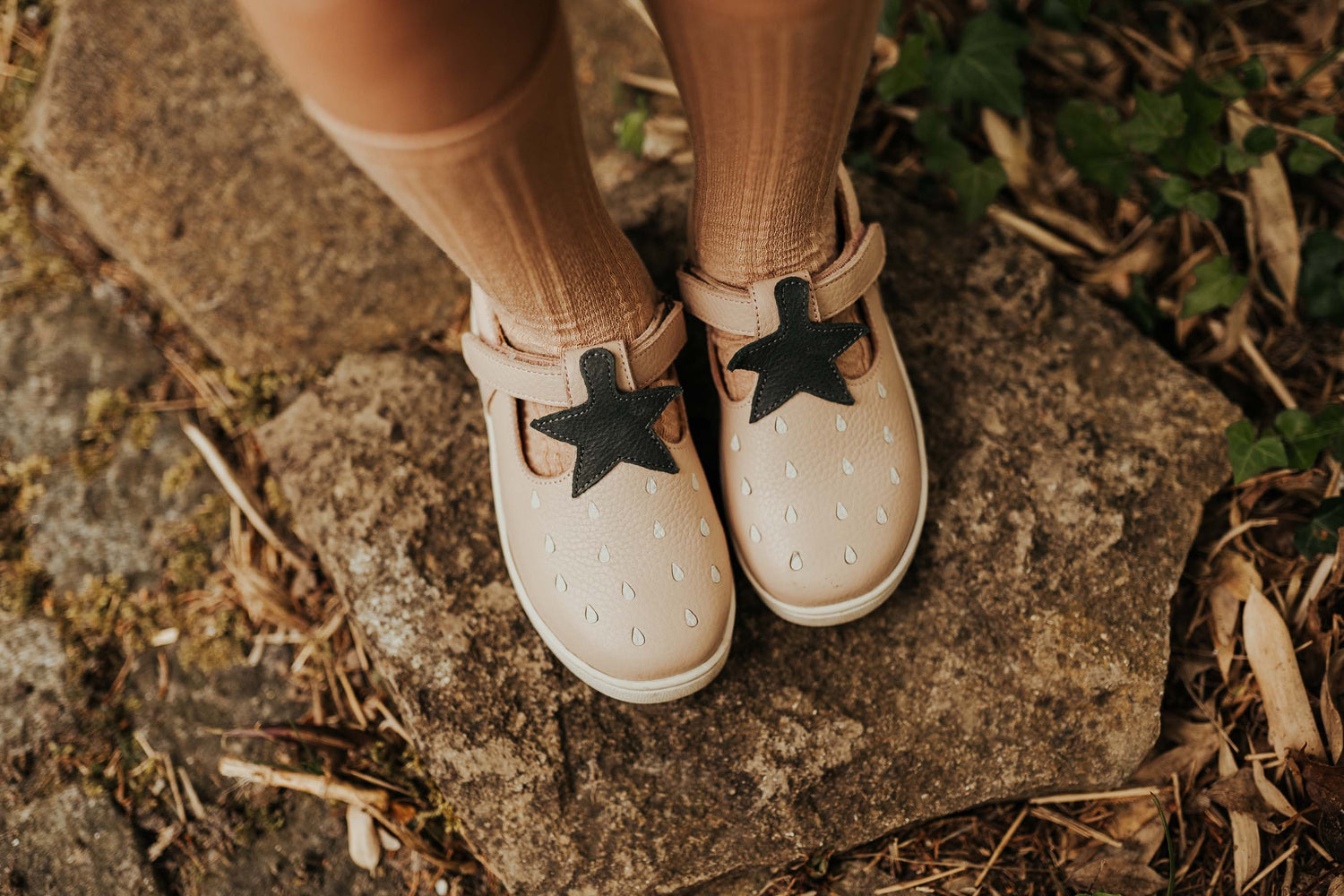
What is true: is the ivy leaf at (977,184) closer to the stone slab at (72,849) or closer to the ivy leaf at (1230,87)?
the ivy leaf at (1230,87)

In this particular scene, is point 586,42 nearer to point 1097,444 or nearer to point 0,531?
point 1097,444

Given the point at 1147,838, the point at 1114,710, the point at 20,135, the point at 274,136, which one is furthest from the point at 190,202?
the point at 1147,838

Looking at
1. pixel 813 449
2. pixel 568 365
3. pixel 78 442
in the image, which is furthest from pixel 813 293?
pixel 78 442

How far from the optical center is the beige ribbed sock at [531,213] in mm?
627

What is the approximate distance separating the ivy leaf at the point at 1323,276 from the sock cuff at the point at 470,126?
1194 millimetres

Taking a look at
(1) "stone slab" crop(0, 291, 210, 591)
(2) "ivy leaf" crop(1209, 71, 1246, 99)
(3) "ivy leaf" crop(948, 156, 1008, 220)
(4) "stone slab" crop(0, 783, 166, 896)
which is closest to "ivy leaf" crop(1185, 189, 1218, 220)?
(2) "ivy leaf" crop(1209, 71, 1246, 99)

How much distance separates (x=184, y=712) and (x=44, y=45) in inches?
52.2

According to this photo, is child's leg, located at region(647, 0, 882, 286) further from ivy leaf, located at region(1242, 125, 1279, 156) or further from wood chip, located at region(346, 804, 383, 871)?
wood chip, located at region(346, 804, 383, 871)

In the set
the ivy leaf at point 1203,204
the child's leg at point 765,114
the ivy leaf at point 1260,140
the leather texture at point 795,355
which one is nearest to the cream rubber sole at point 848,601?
the leather texture at point 795,355

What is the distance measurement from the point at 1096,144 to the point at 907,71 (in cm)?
31

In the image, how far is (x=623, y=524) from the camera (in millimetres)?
943

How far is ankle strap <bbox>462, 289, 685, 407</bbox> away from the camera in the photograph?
0.91 m

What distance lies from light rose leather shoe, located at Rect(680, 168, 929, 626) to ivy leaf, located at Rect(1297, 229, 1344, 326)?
72cm

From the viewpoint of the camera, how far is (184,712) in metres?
1.27
